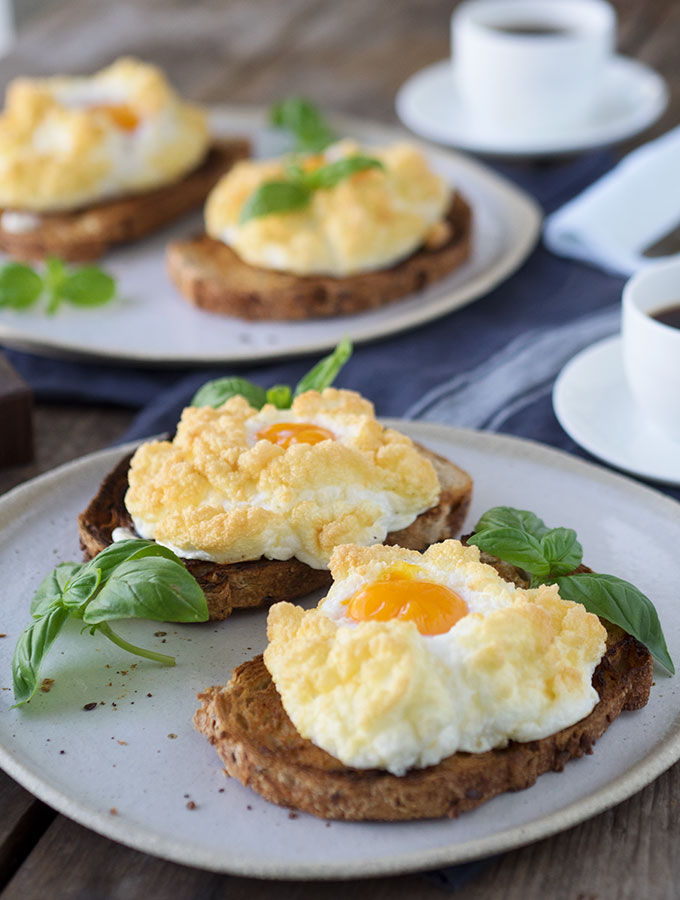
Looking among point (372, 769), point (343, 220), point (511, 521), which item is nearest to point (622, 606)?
point (511, 521)

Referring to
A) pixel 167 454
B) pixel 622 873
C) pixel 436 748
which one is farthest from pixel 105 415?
pixel 622 873

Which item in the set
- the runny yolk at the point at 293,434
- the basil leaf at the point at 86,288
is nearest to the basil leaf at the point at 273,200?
the basil leaf at the point at 86,288

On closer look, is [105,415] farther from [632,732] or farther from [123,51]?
[123,51]

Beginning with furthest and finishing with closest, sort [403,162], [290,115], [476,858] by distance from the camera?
[290,115] < [403,162] < [476,858]

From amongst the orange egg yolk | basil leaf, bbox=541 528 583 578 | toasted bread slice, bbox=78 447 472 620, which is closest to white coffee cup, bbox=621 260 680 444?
toasted bread slice, bbox=78 447 472 620

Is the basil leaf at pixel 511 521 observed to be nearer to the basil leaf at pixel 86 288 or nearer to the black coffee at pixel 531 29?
the basil leaf at pixel 86 288

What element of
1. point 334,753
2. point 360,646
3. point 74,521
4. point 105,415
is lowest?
point 105,415

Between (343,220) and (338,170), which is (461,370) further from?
(338,170)

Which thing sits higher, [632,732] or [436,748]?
[436,748]
